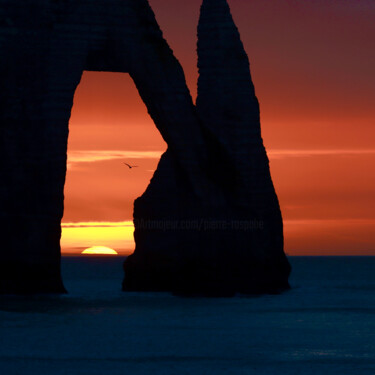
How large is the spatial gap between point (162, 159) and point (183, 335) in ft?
84.5

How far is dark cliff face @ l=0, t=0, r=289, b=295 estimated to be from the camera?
8106cm

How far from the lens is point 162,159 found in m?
90.0

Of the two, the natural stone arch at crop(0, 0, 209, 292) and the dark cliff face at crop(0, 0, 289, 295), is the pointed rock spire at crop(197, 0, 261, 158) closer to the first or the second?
the dark cliff face at crop(0, 0, 289, 295)

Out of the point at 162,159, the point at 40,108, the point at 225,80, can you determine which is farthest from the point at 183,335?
the point at 225,80

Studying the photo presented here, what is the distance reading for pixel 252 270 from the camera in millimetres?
88938

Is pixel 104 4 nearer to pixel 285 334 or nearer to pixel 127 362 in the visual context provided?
pixel 285 334

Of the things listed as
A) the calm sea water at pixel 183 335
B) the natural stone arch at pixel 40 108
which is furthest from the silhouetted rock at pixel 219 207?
the natural stone arch at pixel 40 108

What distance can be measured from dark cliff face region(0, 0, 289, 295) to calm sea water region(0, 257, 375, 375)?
224 centimetres

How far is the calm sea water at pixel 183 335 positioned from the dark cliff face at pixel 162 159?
88.2 inches

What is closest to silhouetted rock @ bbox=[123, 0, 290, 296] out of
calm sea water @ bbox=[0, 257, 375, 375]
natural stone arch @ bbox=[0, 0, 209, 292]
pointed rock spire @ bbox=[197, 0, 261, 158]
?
pointed rock spire @ bbox=[197, 0, 261, 158]

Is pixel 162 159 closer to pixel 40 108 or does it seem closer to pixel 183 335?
pixel 40 108

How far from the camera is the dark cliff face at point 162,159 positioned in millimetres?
81062

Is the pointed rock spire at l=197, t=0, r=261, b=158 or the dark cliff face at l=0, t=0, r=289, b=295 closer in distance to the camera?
the dark cliff face at l=0, t=0, r=289, b=295

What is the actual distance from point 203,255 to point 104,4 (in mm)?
16779
